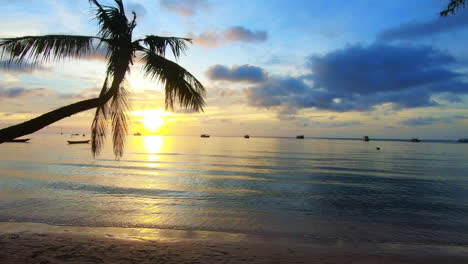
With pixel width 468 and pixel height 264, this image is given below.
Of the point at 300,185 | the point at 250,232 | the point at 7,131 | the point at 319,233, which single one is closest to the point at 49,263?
the point at 7,131

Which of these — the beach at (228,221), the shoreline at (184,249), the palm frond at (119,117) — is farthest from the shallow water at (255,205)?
the palm frond at (119,117)

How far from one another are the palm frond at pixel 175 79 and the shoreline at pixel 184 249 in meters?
3.37

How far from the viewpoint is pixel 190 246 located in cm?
739

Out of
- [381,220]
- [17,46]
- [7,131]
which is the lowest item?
[381,220]

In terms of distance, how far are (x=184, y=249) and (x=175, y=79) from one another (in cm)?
Result: 402

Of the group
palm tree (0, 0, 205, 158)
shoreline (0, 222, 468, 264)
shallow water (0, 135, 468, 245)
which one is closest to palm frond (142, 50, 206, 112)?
palm tree (0, 0, 205, 158)

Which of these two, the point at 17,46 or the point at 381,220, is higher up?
the point at 17,46

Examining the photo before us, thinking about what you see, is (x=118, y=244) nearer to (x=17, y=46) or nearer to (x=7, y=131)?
(x=7, y=131)

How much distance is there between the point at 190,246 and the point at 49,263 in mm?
2973

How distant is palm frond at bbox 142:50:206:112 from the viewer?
588 cm

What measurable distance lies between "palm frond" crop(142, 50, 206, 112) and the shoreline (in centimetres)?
337

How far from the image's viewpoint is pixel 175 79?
19.3 ft

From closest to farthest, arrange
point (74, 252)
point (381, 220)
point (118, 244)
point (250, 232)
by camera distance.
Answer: point (74, 252)
point (118, 244)
point (250, 232)
point (381, 220)

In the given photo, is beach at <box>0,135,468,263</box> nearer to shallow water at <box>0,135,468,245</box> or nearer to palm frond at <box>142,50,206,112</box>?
shallow water at <box>0,135,468,245</box>
